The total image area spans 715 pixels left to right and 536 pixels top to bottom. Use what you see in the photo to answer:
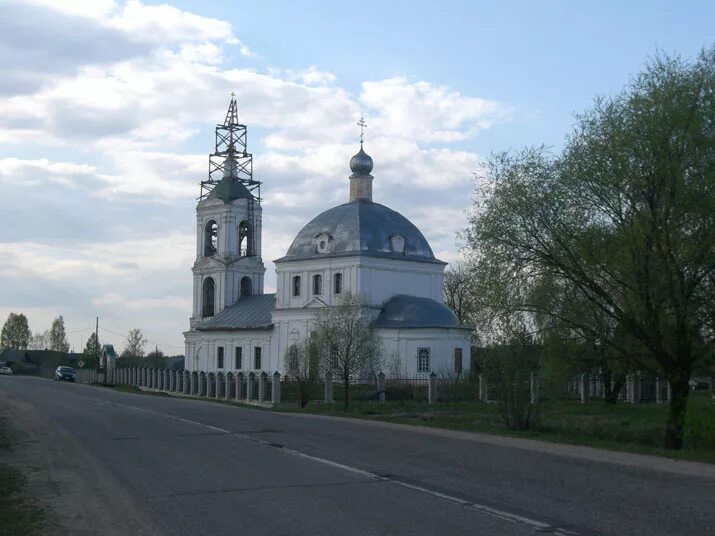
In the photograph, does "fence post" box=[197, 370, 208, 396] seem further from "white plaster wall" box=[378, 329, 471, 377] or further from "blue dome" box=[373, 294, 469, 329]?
"blue dome" box=[373, 294, 469, 329]

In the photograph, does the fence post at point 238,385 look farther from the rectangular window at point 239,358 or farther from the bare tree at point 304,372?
the rectangular window at point 239,358

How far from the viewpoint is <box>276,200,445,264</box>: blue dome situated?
62.0m

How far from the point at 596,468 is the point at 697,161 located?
7.52m

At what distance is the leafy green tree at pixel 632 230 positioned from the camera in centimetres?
1864

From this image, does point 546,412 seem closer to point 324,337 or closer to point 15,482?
point 324,337

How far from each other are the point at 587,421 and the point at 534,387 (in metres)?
6.08

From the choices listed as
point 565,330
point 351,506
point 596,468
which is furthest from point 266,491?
point 565,330

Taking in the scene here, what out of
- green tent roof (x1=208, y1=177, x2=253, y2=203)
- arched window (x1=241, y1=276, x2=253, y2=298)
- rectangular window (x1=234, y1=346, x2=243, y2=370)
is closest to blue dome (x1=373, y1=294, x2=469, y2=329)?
rectangular window (x1=234, y1=346, x2=243, y2=370)

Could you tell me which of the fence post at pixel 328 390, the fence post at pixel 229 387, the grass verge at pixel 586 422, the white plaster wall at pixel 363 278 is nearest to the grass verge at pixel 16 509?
the grass verge at pixel 586 422

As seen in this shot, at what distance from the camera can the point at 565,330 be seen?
20734 millimetres

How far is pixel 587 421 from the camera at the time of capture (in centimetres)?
2892

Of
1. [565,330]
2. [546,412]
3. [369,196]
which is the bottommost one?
[546,412]

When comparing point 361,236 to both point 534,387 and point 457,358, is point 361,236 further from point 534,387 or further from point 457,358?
point 534,387

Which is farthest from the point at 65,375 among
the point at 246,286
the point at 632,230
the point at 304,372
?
the point at 632,230
